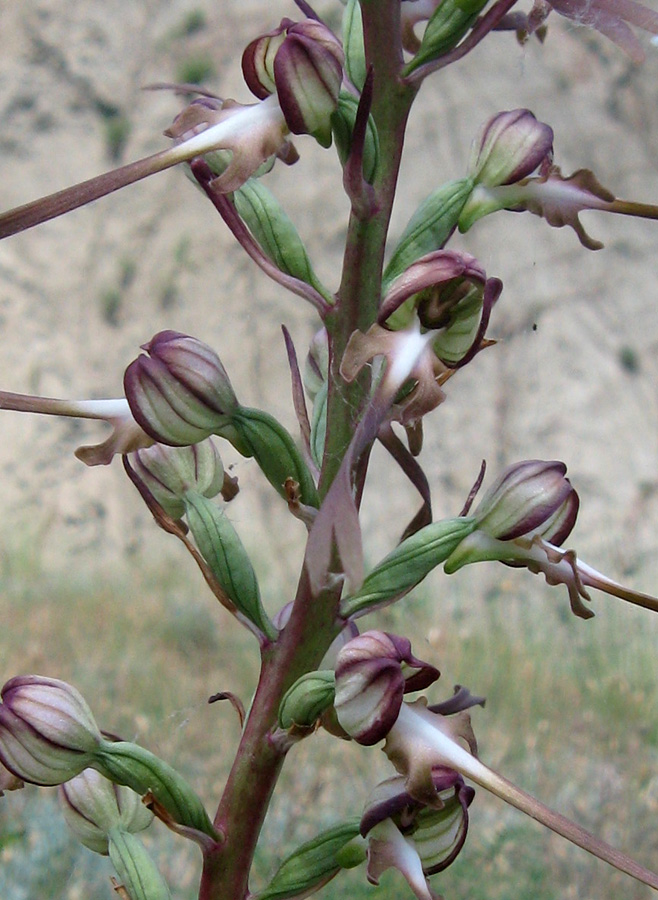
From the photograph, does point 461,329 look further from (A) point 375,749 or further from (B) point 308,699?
(A) point 375,749

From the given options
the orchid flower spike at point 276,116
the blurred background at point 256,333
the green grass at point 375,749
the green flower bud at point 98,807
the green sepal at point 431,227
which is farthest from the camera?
the blurred background at point 256,333

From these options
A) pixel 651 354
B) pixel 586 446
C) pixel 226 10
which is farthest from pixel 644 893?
pixel 226 10

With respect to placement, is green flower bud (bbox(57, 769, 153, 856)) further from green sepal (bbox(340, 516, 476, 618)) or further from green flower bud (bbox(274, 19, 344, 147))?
green flower bud (bbox(274, 19, 344, 147))

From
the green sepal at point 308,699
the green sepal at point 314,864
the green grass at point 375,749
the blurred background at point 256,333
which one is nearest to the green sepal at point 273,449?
the green sepal at point 308,699

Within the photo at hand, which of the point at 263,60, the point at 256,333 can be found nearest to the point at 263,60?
the point at 263,60

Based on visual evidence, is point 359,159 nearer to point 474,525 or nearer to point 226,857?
point 474,525

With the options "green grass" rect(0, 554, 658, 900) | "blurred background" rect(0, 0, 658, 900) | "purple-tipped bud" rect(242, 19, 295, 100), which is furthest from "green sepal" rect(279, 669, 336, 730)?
"blurred background" rect(0, 0, 658, 900)

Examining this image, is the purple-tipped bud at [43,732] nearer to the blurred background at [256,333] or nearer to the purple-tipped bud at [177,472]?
the purple-tipped bud at [177,472]
